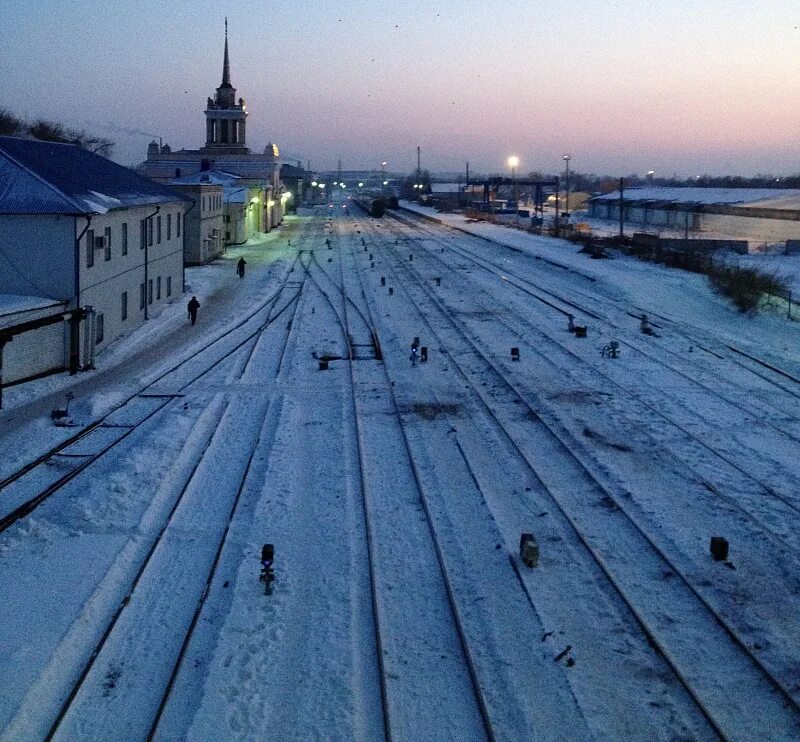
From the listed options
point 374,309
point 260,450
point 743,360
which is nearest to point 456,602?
point 260,450

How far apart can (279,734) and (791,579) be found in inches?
246

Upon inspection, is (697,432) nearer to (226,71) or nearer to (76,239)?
(76,239)

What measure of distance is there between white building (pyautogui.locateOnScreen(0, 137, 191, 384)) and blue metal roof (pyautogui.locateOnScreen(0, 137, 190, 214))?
0.9 inches

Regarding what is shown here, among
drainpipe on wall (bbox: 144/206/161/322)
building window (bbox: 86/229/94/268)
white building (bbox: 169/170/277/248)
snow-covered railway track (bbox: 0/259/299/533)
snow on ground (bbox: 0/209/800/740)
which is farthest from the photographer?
white building (bbox: 169/170/277/248)

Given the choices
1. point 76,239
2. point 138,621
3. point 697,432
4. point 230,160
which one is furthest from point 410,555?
point 230,160

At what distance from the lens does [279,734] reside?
24.0 ft

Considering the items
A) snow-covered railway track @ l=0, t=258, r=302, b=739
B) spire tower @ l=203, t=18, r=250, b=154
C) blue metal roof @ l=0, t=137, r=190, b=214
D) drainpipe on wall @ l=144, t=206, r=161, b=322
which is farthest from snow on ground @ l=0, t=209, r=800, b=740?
spire tower @ l=203, t=18, r=250, b=154

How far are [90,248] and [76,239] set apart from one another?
1.03 m

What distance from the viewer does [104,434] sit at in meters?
15.6

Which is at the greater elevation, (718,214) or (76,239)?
(718,214)

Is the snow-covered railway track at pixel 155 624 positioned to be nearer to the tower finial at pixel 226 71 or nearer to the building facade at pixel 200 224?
the building facade at pixel 200 224

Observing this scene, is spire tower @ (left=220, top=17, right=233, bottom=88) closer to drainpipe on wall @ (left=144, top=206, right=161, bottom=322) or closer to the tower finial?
the tower finial

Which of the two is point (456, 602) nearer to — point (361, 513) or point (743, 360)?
point (361, 513)

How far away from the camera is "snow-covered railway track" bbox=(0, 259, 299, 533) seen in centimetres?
A: 1244
